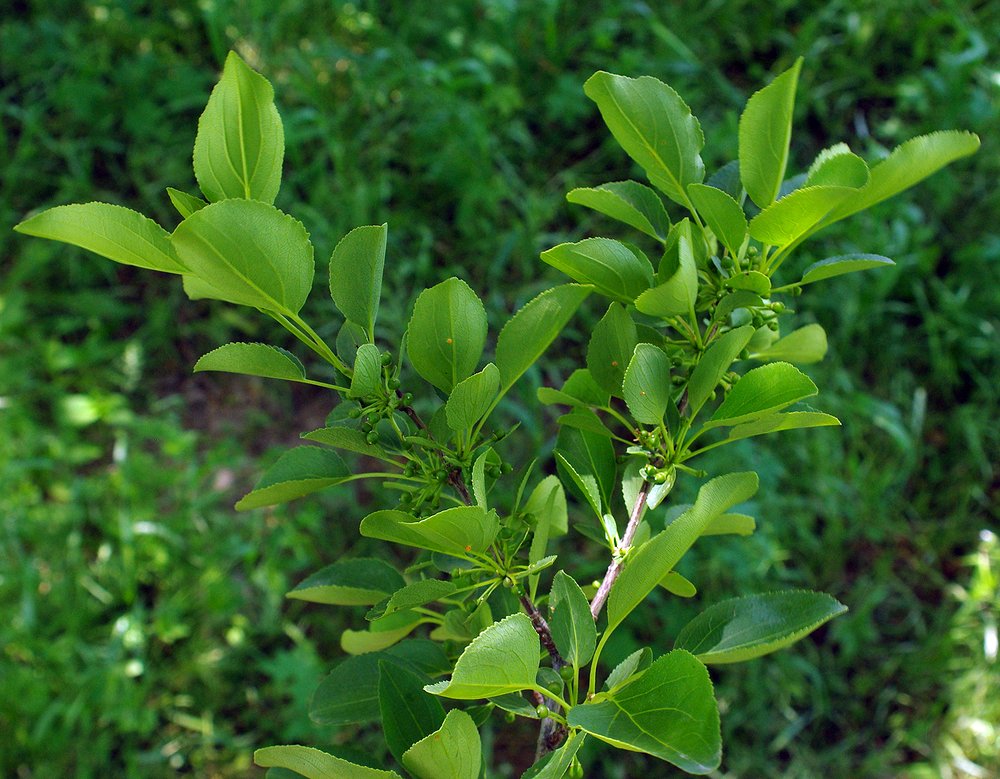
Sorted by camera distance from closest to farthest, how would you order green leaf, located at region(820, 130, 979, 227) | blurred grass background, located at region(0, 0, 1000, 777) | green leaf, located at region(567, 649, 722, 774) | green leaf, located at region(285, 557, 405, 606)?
1. green leaf, located at region(567, 649, 722, 774)
2. green leaf, located at region(820, 130, 979, 227)
3. green leaf, located at region(285, 557, 405, 606)
4. blurred grass background, located at region(0, 0, 1000, 777)

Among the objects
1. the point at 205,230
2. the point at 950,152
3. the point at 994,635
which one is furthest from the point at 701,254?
the point at 994,635

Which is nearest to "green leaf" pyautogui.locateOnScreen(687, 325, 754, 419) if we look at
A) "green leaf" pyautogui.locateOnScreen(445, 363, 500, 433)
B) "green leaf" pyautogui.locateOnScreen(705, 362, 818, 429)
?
"green leaf" pyautogui.locateOnScreen(705, 362, 818, 429)

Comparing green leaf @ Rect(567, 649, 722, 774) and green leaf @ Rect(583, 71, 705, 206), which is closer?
green leaf @ Rect(567, 649, 722, 774)

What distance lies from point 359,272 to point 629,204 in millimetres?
196

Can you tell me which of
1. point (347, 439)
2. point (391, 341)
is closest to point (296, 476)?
point (347, 439)

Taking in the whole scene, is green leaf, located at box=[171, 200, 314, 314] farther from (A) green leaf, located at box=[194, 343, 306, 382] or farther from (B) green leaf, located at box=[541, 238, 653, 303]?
(B) green leaf, located at box=[541, 238, 653, 303]

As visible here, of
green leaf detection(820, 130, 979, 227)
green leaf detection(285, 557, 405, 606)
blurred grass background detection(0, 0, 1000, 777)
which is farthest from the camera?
blurred grass background detection(0, 0, 1000, 777)

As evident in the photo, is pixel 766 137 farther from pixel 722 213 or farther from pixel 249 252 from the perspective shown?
pixel 249 252

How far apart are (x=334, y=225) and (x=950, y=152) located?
1.96 m

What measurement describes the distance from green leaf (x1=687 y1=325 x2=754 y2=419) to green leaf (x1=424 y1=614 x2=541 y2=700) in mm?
200

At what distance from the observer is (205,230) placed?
49 centimetres

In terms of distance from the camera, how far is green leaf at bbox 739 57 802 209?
0.60m

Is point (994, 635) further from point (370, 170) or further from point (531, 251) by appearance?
point (370, 170)

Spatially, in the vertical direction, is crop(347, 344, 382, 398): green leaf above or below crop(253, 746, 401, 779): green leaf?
above
